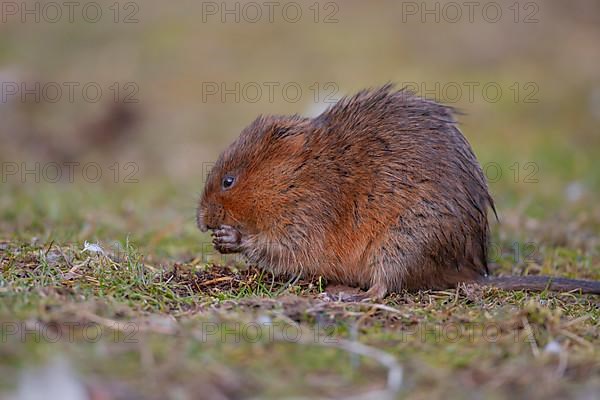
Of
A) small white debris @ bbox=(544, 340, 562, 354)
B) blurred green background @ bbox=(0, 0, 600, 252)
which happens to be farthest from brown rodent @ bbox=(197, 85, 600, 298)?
blurred green background @ bbox=(0, 0, 600, 252)

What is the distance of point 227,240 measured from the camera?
5305mm

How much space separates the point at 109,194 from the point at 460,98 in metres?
5.58

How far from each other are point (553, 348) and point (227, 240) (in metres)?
2.33

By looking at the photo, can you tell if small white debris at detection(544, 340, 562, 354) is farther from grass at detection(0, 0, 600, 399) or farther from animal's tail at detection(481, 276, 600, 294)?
animal's tail at detection(481, 276, 600, 294)

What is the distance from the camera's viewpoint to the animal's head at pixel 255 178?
5.33m

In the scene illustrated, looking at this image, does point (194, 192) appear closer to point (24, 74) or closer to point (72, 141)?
point (72, 141)

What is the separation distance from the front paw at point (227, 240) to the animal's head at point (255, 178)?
0.23 ft

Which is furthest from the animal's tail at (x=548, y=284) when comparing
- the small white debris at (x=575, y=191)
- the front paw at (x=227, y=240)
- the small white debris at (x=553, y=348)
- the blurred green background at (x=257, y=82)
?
the small white debris at (x=575, y=191)

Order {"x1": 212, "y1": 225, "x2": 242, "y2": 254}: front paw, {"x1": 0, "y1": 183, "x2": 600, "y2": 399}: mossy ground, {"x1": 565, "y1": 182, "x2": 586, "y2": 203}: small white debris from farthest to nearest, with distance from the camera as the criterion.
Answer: {"x1": 565, "y1": 182, "x2": 586, "y2": 203}: small white debris, {"x1": 212, "y1": 225, "x2": 242, "y2": 254}: front paw, {"x1": 0, "y1": 183, "x2": 600, "y2": 399}: mossy ground

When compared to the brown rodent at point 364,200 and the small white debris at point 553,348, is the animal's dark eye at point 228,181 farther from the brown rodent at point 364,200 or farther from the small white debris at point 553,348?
the small white debris at point 553,348

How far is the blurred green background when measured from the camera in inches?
372

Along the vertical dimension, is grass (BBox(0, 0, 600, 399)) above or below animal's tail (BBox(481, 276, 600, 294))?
above

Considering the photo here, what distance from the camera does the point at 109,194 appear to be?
907cm

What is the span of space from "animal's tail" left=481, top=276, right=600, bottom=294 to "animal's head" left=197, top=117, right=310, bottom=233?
1.48 m
